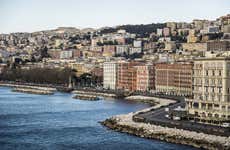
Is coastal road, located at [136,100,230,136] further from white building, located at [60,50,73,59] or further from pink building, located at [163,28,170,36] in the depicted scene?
white building, located at [60,50,73,59]

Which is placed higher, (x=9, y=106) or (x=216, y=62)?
(x=216, y=62)

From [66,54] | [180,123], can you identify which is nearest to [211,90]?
[180,123]

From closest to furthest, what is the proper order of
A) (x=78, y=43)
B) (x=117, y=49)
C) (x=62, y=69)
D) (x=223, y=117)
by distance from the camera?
(x=223, y=117)
(x=62, y=69)
(x=117, y=49)
(x=78, y=43)

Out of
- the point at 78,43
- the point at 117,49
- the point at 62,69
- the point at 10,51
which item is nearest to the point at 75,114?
the point at 62,69

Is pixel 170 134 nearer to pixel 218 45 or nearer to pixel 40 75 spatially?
pixel 40 75

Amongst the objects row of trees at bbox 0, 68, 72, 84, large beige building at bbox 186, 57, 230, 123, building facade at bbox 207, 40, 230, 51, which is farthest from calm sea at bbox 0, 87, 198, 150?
building facade at bbox 207, 40, 230, 51

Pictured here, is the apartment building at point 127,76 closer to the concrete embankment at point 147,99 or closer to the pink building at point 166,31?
the concrete embankment at point 147,99

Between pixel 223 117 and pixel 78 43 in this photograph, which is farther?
pixel 78 43

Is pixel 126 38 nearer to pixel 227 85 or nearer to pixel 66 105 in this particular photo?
pixel 66 105
